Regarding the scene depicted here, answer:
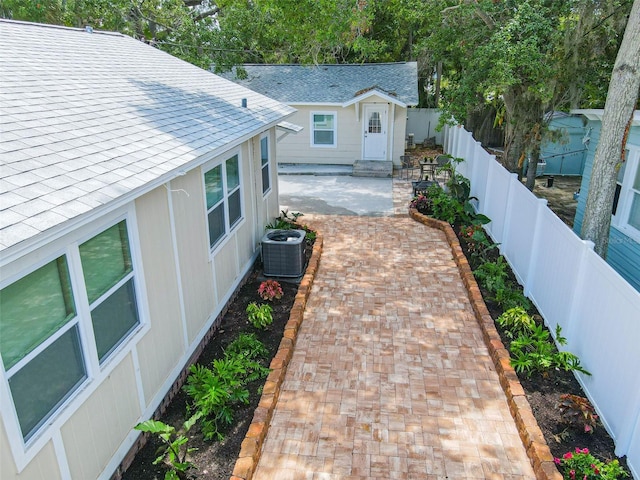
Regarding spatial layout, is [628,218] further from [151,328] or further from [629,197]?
[151,328]

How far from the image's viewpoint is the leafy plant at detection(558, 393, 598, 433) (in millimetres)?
4566

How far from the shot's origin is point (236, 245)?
7.79 meters

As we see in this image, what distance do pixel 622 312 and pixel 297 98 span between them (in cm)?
1532

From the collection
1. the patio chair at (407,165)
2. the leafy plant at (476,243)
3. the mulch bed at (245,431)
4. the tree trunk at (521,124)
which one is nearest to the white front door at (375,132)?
the patio chair at (407,165)

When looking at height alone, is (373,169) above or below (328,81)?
below

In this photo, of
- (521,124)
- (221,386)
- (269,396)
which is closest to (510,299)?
(269,396)

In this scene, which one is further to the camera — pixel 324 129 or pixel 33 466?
pixel 324 129

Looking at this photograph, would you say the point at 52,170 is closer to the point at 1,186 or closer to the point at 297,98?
the point at 1,186

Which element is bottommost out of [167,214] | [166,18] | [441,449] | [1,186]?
[441,449]

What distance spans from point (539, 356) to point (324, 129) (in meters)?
14.1

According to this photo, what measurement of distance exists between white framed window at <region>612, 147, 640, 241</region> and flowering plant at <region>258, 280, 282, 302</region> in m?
6.01

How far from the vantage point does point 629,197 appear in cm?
813

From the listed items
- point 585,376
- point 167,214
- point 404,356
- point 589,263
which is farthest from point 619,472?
point 167,214

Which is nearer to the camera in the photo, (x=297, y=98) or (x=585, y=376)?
→ (x=585, y=376)
